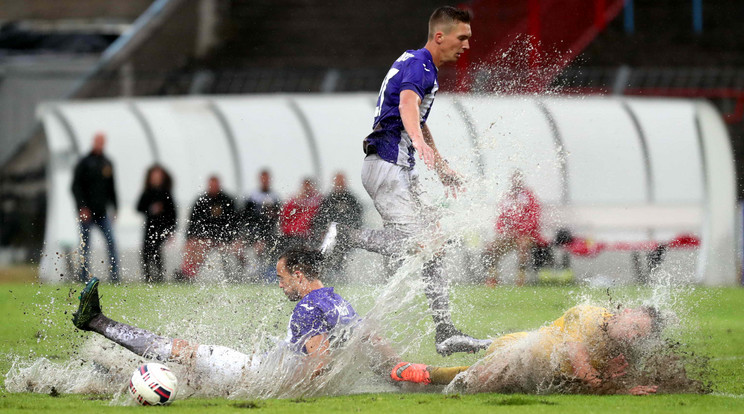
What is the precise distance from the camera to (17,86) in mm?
21016

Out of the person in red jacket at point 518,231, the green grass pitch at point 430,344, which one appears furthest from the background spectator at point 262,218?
the person in red jacket at point 518,231

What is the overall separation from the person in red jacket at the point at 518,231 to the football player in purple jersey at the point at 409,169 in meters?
7.89

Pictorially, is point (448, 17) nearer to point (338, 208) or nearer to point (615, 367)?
point (615, 367)

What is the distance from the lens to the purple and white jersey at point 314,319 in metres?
5.96

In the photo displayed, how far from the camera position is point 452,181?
283 inches

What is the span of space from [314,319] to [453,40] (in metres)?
2.23

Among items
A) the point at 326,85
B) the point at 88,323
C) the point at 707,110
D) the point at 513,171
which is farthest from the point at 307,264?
the point at 326,85

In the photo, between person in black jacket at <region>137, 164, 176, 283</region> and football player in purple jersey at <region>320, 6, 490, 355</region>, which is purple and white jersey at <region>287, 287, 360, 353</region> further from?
person in black jacket at <region>137, 164, 176, 283</region>

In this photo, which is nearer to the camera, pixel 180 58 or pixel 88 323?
pixel 88 323

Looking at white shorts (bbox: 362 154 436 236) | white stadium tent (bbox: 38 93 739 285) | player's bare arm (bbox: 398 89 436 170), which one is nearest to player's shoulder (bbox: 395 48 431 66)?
player's bare arm (bbox: 398 89 436 170)

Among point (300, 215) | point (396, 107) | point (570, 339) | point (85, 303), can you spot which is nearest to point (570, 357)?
point (570, 339)

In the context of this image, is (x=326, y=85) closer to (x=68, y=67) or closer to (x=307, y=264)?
(x=68, y=67)

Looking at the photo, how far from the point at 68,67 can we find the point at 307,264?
55.9ft

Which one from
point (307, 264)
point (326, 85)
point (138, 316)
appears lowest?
point (138, 316)
